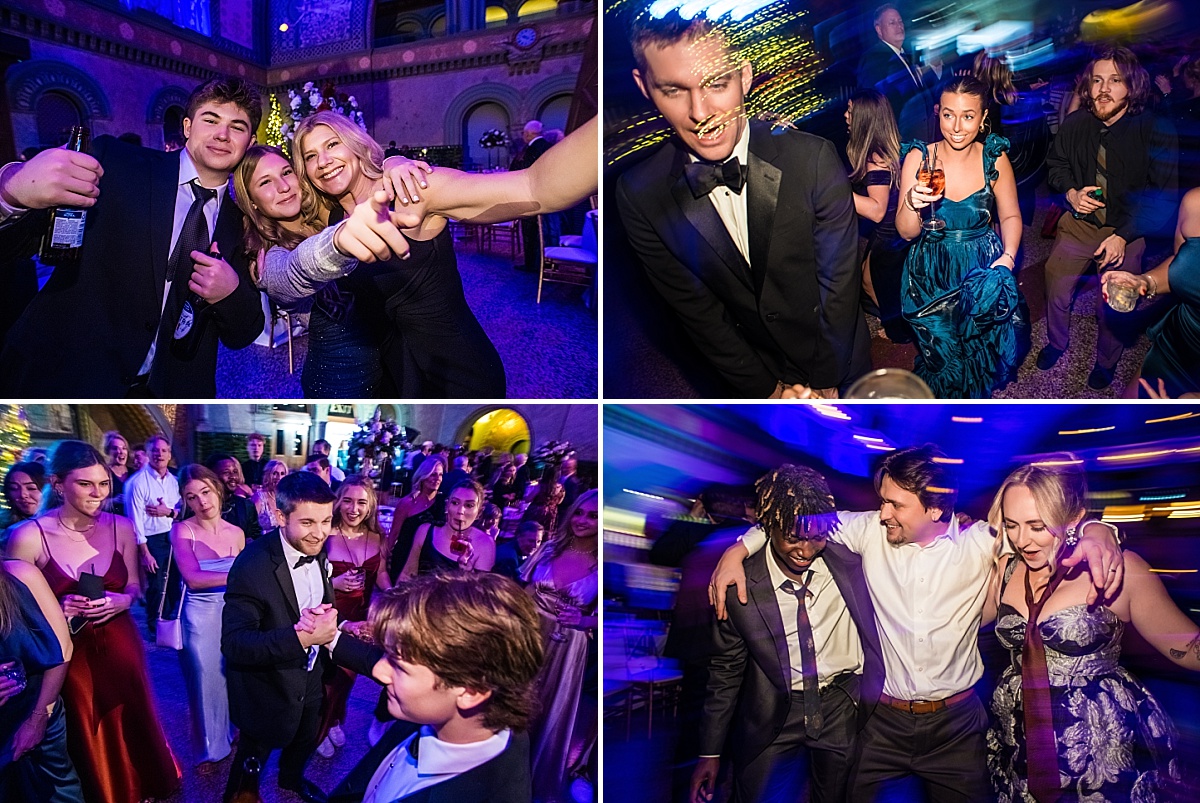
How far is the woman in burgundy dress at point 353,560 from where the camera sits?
1955 millimetres

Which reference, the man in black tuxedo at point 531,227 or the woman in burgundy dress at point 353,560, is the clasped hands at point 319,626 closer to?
the woman in burgundy dress at point 353,560

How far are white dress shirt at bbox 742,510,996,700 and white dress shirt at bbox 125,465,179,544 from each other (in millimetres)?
1569

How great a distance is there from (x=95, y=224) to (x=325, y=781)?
1.41m

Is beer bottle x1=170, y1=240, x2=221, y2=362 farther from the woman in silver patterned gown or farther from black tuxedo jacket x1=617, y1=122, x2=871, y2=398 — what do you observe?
the woman in silver patterned gown

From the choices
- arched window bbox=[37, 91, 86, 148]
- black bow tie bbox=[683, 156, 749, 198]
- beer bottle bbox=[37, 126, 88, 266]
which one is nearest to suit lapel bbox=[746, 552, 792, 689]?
black bow tie bbox=[683, 156, 749, 198]

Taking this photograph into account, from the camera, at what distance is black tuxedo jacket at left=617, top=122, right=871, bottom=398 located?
1.82 metres

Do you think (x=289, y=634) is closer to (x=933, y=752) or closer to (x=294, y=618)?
(x=294, y=618)

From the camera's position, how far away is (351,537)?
1.96m

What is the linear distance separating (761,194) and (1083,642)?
1223 mm

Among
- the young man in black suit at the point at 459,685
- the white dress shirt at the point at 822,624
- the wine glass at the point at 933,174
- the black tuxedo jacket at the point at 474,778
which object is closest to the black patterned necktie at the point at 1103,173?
the wine glass at the point at 933,174

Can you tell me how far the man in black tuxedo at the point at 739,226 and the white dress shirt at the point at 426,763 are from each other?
3.29 feet

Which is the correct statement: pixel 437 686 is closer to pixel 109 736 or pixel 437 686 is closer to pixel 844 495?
pixel 109 736

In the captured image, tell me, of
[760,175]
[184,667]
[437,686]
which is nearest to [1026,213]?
[760,175]

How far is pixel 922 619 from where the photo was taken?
6.21 ft
